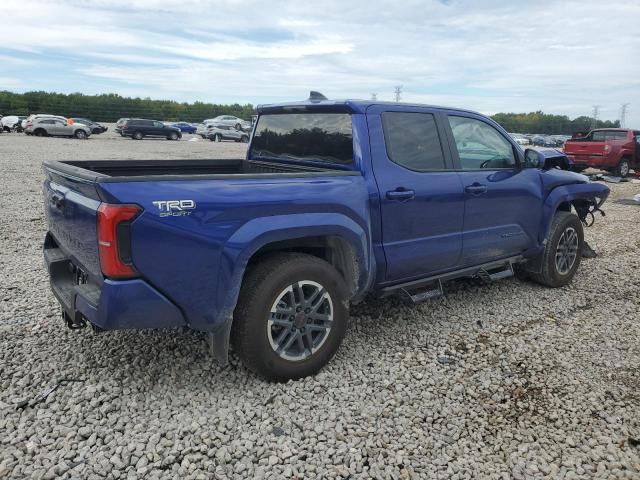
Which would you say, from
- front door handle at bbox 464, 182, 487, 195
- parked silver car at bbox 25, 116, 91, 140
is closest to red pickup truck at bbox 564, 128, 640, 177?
front door handle at bbox 464, 182, 487, 195

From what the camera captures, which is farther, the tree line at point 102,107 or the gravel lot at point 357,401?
the tree line at point 102,107

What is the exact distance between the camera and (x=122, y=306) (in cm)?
277

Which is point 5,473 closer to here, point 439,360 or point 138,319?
point 138,319

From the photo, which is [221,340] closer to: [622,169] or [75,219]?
[75,219]

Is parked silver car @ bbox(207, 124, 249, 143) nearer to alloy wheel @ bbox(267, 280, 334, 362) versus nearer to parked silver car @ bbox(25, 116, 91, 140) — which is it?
parked silver car @ bbox(25, 116, 91, 140)

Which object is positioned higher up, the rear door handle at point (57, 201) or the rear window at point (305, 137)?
the rear window at point (305, 137)

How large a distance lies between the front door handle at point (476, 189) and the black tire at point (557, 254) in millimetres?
1335

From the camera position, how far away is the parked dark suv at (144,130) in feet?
113

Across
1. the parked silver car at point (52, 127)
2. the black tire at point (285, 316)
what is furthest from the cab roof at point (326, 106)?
the parked silver car at point (52, 127)

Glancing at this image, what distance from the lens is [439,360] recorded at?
150 inches

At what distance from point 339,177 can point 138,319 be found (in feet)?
5.15

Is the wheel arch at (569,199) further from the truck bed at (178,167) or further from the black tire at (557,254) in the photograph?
the truck bed at (178,167)

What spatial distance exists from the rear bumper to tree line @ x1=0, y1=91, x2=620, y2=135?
5036cm

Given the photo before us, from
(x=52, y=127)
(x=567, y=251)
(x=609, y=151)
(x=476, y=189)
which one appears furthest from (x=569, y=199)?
(x=52, y=127)
